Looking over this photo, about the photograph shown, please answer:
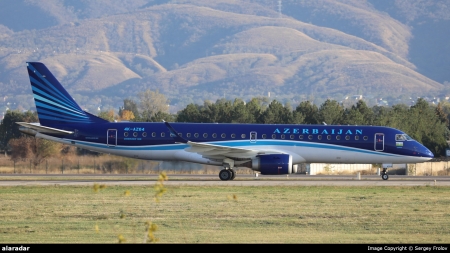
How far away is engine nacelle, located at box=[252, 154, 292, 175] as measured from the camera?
3938cm

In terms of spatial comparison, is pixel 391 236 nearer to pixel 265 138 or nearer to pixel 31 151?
pixel 265 138

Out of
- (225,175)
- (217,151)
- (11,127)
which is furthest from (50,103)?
(11,127)

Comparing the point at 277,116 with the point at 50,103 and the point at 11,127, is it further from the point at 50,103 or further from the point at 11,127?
the point at 50,103

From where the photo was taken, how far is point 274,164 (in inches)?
1550

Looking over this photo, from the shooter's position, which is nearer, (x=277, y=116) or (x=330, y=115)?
(x=330, y=115)

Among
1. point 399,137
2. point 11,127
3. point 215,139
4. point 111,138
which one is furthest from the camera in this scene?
point 11,127

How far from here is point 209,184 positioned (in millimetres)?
38062

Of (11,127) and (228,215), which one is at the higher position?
(11,127)

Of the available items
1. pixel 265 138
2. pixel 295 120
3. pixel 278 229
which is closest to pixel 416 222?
pixel 278 229

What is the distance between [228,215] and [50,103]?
1948cm

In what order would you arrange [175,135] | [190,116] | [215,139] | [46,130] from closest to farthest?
[175,135] → [46,130] → [215,139] → [190,116]

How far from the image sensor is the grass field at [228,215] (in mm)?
20766

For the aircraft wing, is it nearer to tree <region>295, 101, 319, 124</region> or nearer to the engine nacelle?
the engine nacelle

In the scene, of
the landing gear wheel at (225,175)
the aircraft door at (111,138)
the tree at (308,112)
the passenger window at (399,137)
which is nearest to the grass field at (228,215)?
the landing gear wheel at (225,175)
